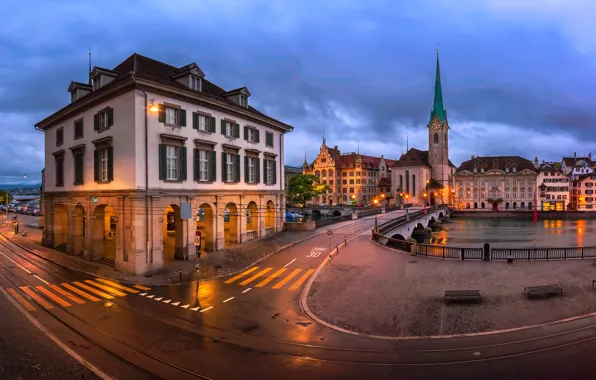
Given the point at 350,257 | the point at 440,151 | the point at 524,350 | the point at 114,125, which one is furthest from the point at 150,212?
the point at 440,151

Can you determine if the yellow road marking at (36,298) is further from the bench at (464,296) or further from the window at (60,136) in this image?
the bench at (464,296)

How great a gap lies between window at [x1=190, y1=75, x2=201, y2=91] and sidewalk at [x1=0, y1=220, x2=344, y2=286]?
14.6 m

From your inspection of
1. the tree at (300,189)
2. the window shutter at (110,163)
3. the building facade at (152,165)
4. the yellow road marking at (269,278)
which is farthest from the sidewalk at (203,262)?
the tree at (300,189)

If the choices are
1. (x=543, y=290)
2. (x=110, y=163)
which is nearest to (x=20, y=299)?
(x=110, y=163)

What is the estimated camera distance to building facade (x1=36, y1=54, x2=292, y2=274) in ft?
86.0

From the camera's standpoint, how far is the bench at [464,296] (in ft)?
56.1

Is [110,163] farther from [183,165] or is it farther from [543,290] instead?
[543,290]

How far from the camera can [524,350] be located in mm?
12391

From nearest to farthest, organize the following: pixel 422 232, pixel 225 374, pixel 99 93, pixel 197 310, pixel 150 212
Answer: pixel 225 374 < pixel 197 310 < pixel 150 212 < pixel 99 93 < pixel 422 232

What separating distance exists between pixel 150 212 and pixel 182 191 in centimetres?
336

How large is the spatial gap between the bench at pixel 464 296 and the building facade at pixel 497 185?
11699cm

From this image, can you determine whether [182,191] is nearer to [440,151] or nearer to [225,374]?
[225,374]

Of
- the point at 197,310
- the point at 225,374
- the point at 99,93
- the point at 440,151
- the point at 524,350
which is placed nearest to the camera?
the point at 225,374

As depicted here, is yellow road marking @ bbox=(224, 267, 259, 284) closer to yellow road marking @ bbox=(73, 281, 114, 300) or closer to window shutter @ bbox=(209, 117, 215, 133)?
yellow road marking @ bbox=(73, 281, 114, 300)
